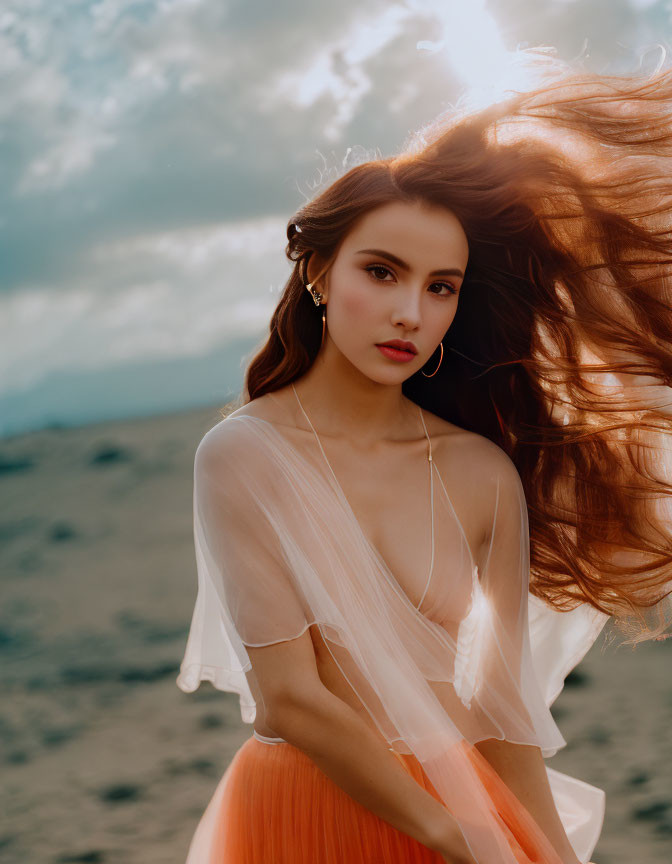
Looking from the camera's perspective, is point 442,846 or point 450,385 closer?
point 442,846

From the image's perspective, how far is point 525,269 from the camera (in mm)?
2508

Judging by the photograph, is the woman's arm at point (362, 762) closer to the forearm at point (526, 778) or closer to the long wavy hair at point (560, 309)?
the forearm at point (526, 778)

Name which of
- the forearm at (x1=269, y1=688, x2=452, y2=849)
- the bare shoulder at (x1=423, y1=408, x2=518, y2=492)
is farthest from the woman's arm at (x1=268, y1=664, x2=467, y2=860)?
the bare shoulder at (x1=423, y1=408, x2=518, y2=492)

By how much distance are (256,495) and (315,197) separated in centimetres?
72

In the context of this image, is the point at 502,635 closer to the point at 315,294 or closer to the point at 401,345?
the point at 401,345

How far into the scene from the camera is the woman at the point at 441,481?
2117mm

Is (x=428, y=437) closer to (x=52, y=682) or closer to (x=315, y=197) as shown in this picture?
(x=315, y=197)

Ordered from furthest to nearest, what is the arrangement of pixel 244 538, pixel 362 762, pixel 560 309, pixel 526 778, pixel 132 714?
pixel 132 714 < pixel 560 309 < pixel 526 778 < pixel 244 538 < pixel 362 762

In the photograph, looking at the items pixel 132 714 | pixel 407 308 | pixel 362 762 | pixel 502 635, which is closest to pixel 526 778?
pixel 502 635

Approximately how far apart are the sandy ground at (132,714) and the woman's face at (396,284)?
583 millimetres

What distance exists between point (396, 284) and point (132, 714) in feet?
15.7

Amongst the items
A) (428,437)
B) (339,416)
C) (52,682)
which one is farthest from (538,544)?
A: (52,682)

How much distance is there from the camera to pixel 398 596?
7.38 feet

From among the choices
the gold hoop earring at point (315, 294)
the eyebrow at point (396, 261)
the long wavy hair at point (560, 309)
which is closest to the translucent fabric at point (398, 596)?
the long wavy hair at point (560, 309)
